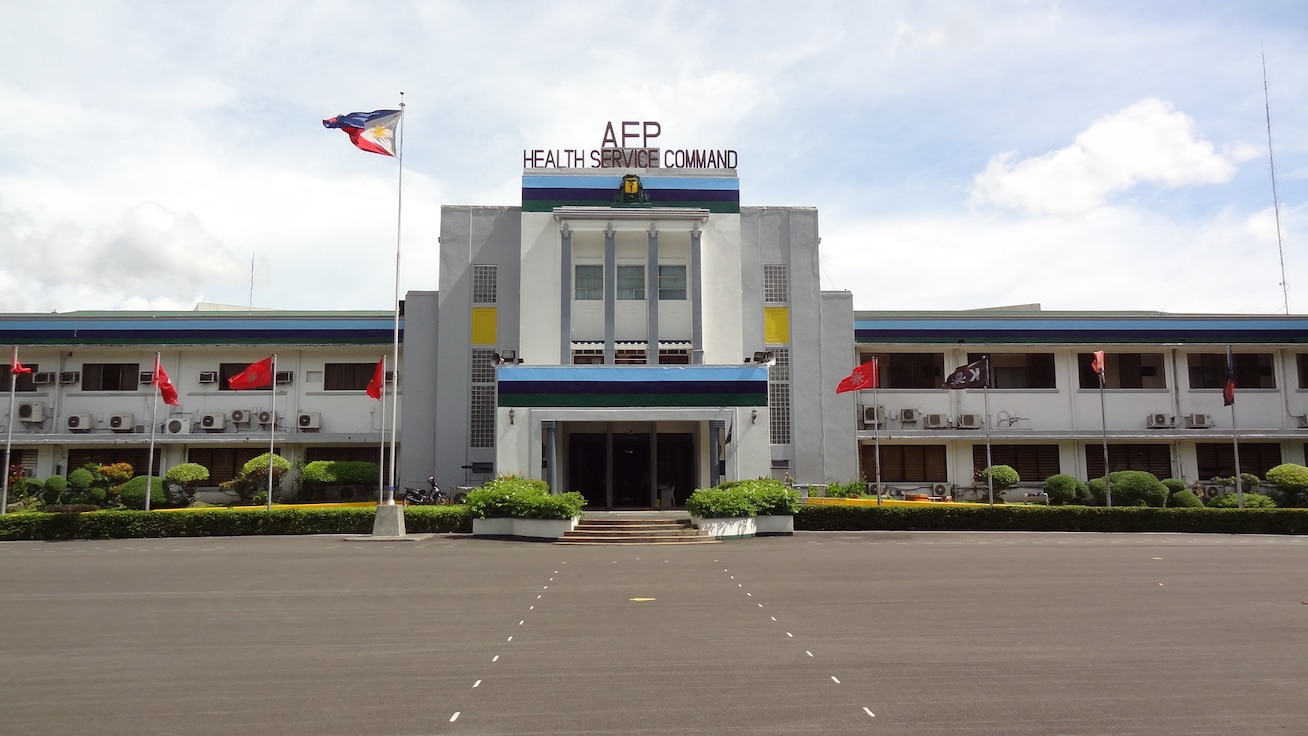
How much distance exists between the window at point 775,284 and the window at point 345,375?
17344 millimetres

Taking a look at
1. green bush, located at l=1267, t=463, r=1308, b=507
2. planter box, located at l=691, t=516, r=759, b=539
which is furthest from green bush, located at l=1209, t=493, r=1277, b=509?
planter box, located at l=691, t=516, r=759, b=539

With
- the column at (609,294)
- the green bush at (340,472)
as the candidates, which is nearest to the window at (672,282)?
the column at (609,294)

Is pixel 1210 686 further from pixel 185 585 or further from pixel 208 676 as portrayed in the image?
pixel 185 585

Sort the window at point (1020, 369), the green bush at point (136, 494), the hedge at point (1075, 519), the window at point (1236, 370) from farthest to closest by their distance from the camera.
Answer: the window at point (1236, 370) → the window at point (1020, 369) → the green bush at point (136, 494) → the hedge at point (1075, 519)

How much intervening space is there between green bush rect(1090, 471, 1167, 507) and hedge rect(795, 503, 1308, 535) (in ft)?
14.2

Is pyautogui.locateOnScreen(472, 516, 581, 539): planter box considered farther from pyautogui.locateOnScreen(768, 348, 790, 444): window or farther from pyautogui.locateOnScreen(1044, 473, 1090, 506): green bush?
pyautogui.locateOnScreen(1044, 473, 1090, 506): green bush

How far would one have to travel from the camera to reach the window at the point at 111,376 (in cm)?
4000

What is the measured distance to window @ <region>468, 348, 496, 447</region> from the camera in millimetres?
37062

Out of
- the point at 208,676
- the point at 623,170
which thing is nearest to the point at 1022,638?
the point at 208,676

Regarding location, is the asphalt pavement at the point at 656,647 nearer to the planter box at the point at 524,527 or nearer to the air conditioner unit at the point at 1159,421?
the planter box at the point at 524,527

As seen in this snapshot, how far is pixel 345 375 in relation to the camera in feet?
132

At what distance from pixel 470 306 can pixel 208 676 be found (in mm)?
28701

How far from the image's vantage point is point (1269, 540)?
1085 inches

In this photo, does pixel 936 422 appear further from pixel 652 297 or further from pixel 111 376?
pixel 111 376
